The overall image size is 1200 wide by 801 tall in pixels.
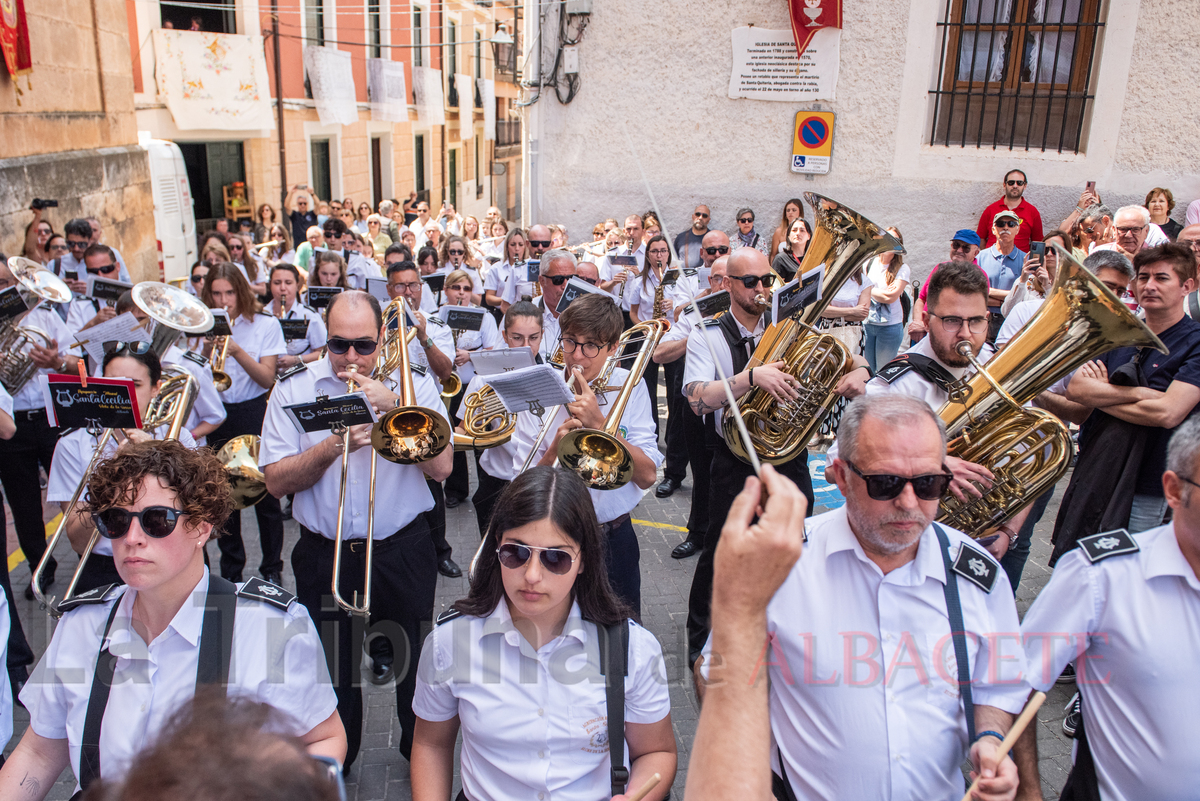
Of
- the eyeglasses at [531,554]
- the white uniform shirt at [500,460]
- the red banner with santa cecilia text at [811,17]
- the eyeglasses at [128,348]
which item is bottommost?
the white uniform shirt at [500,460]

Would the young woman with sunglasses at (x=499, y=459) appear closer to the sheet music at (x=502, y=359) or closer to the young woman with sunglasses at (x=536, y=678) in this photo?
the sheet music at (x=502, y=359)

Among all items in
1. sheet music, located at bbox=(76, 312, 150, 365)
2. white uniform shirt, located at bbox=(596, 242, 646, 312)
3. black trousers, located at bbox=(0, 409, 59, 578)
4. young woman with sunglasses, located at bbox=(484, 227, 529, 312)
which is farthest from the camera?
young woman with sunglasses, located at bbox=(484, 227, 529, 312)

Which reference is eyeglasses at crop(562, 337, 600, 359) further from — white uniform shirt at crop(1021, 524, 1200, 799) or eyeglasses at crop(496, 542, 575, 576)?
white uniform shirt at crop(1021, 524, 1200, 799)

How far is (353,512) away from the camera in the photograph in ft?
11.9

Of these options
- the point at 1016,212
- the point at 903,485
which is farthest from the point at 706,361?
the point at 1016,212

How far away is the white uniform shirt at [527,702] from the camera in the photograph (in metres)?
2.26

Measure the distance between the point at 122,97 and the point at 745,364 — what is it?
13.3 meters

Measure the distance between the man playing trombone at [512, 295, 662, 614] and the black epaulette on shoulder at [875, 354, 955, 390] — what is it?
1075mm

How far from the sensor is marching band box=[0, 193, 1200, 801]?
2.19 meters

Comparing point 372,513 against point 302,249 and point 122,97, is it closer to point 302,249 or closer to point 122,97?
point 302,249

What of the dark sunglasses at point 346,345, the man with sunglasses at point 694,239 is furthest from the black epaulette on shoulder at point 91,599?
the man with sunglasses at point 694,239

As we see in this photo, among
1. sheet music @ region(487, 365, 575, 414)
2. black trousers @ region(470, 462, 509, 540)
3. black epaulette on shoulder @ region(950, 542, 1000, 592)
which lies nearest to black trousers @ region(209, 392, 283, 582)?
black trousers @ region(470, 462, 509, 540)

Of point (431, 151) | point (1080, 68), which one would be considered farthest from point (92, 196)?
point (431, 151)

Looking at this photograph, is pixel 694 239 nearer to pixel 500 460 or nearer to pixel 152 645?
pixel 500 460
